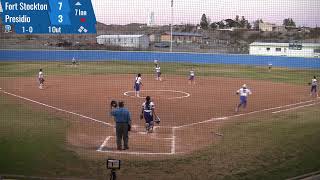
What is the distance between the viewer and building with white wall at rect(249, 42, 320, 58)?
78.2 feet

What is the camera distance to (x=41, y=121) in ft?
30.3

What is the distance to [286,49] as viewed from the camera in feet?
84.0

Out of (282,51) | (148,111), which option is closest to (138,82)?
(148,111)

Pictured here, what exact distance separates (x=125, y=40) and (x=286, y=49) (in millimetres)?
9583

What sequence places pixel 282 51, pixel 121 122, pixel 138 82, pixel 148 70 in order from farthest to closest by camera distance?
pixel 282 51 → pixel 148 70 → pixel 138 82 → pixel 121 122

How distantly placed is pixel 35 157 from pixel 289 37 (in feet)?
82.4

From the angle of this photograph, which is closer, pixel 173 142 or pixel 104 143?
pixel 104 143

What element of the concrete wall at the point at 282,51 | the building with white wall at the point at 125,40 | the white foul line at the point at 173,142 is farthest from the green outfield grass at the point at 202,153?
the concrete wall at the point at 282,51

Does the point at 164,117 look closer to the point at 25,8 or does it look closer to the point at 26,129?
the point at 26,129

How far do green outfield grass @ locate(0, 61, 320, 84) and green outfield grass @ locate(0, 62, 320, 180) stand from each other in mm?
10854

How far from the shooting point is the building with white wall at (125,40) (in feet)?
82.7

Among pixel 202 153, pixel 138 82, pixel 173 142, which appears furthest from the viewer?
pixel 138 82
